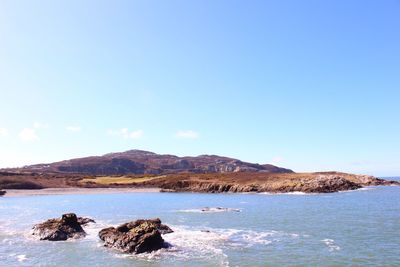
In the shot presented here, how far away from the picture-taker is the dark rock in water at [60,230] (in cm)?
3541

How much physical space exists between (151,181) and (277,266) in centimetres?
11057

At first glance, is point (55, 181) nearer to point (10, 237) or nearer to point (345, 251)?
point (10, 237)

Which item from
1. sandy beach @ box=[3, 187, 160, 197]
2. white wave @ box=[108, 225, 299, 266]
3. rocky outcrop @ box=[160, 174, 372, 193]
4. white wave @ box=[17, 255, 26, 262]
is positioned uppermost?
rocky outcrop @ box=[160, 174, 372, 193]

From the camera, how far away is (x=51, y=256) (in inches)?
1132

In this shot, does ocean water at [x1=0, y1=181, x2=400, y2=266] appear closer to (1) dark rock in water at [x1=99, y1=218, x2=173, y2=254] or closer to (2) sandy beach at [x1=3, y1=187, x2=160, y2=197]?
(1) dark rock in water at [x1=99, y1=218, x2=173, y2=254]

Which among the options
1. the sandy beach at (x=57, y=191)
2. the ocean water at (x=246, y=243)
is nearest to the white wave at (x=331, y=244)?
the ocean water at (x=246, y=243)

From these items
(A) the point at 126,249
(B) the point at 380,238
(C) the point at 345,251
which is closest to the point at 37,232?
(A) the point at 126,249

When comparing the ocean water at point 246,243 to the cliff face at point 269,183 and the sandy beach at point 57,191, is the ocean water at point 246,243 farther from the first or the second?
the sandy beach at point 57,191

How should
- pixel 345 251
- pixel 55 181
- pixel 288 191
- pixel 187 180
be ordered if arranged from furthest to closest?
1. pixel 55 181
2. pixel 187 180
3. pixel 288 191
4. pixel 345 251

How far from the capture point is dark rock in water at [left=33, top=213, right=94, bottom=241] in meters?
35.4

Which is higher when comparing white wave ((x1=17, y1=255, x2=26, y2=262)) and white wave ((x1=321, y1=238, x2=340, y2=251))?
white wave ((x1=321, y1=238, x2=340, y2=251))

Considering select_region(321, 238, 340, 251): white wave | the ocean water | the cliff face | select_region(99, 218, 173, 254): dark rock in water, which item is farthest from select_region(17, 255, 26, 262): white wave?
the cliff face

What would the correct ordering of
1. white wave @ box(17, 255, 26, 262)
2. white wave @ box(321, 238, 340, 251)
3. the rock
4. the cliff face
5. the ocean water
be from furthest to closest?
1. the cliff face
2. the rock
3. white wave @ box(321, 238, 340, 251)
4. white wave @ box(17, 255, 26, 262)
5. the ocean water

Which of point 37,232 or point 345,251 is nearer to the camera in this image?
point 345,251
